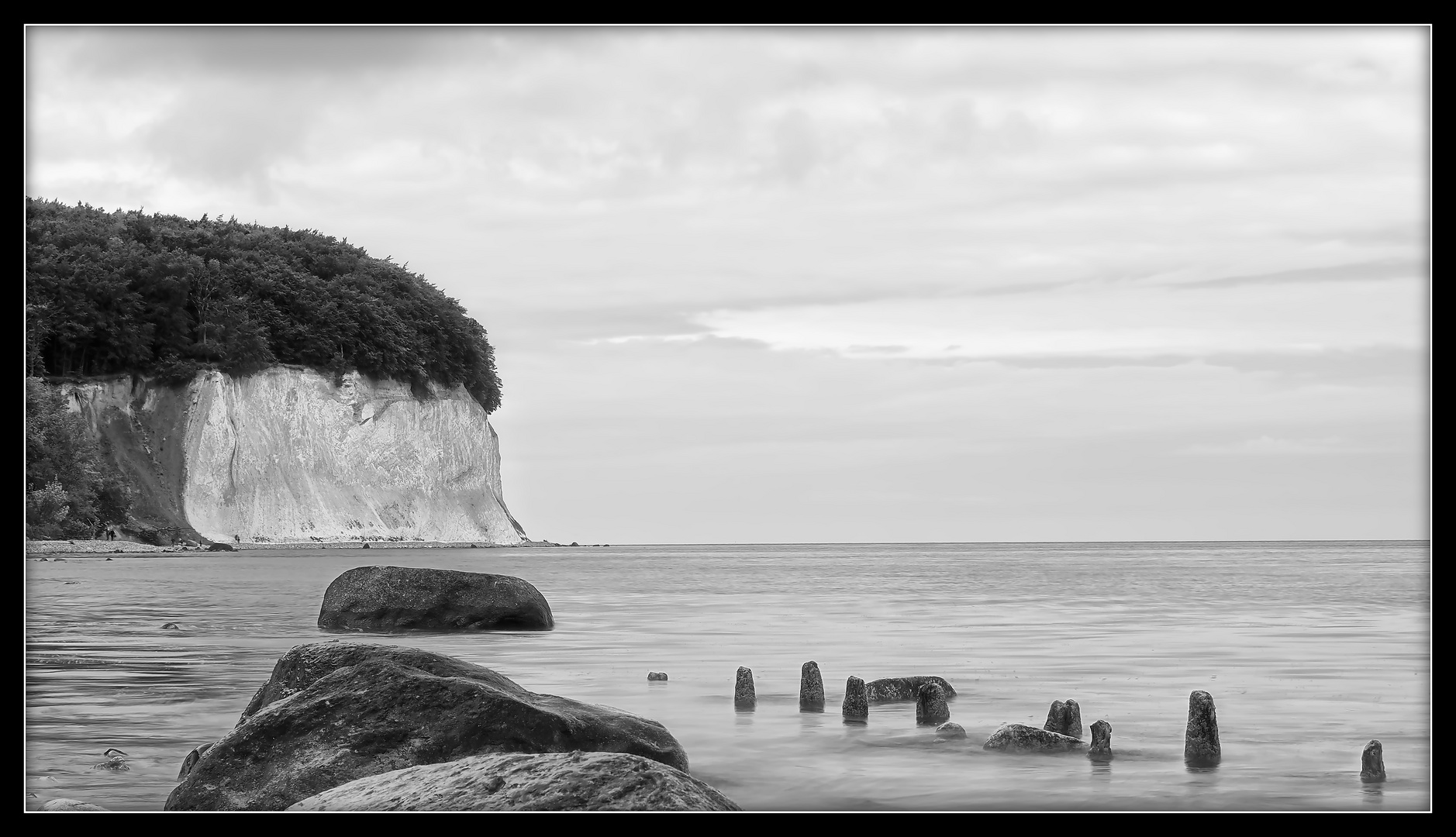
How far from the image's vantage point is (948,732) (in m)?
14.1

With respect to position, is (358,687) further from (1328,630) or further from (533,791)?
(1328,630)

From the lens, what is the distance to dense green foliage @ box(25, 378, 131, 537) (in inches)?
2480

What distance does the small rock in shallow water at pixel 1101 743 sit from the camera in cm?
1251

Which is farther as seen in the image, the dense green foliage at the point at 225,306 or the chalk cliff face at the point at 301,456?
the dense green foliage at the point at 225,306

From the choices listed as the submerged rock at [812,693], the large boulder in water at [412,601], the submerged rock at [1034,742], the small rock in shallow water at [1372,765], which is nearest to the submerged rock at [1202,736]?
the submerged rock at [1034,742]

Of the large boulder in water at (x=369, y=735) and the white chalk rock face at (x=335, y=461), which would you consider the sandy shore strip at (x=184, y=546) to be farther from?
the large boulder in water at (x=369, y=735)

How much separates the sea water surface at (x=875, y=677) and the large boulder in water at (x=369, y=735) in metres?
1.32

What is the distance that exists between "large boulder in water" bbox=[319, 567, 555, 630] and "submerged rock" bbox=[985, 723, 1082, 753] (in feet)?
51.2

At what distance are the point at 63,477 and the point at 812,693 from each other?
206 ft

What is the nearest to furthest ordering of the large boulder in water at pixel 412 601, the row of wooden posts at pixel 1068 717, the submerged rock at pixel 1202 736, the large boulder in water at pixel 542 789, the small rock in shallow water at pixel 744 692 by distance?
the large boulder in water at pixel 542 789
the row of wooden posts at pixel 1068 717
the submerged rock at pixel 1202 736
the small rock in shallow water at pixel 744 692
the large boulder in water at pixel 412 601

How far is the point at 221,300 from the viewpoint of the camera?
96.7 meters
